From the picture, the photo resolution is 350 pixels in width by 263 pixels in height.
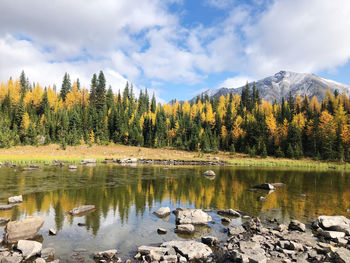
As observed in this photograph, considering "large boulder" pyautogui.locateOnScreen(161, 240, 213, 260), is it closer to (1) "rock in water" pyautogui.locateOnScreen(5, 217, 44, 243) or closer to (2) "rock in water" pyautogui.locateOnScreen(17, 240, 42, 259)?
(2) "rock in water" pyautogui.locateOnScreen(17, 240, 42, 259)

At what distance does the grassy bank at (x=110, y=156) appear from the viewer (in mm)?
59019

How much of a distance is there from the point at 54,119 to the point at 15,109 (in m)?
20.6

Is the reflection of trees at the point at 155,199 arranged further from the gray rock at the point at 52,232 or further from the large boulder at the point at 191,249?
the large boulder at the point at 191,249

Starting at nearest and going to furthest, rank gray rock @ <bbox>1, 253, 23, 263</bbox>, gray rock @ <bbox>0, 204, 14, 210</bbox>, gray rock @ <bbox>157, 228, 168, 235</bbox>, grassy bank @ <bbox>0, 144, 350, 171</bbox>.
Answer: gray rock @ <bbox>1, 253, 23, 263</bbox>, gray rock @ <bbox>157, 228, 168, 235</bbox>, gray rock @ <bbox>0, 204, 14, 210</bbox>, grassy bank @ <bbox>0, 144, 350, 171</bbox>

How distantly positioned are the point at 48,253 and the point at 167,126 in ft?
330

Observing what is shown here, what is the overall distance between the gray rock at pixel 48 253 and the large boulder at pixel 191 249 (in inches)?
197

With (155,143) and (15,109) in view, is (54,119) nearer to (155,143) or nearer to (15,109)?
(15,109)

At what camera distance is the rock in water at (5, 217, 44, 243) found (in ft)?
35.6

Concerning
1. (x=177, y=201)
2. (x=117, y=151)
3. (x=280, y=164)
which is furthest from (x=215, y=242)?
(x=117, y=151)

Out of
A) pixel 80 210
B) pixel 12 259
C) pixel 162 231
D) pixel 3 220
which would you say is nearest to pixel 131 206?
pixel 80 210

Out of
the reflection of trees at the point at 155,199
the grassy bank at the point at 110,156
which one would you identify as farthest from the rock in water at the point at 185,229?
the grassy bank at the point at 110,156

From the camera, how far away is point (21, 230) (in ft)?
36.8

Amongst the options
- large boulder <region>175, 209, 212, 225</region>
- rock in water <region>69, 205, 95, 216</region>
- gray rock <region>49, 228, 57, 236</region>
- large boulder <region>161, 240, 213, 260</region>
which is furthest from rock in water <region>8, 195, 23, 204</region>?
large boulder <region>161, 240, 213, 260</region>

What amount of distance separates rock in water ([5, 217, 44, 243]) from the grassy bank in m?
47.6
